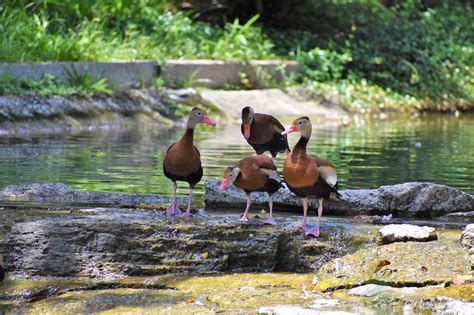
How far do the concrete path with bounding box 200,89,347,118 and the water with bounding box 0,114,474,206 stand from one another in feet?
2.87

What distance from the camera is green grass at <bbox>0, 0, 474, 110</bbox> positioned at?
18203mm

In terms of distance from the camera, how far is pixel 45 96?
53.0 feet

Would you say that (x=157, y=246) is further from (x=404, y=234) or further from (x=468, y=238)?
(x=468, y=238)

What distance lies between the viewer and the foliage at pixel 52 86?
1596 centimetres

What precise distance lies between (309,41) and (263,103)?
4458 millimetres

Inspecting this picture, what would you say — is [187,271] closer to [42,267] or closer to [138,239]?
[138,239]

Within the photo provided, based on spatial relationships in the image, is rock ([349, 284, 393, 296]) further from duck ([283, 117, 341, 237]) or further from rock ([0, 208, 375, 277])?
duck ([283, 117, 341, 237])

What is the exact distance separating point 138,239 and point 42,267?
641 millimetres

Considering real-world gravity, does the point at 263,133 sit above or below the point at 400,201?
above

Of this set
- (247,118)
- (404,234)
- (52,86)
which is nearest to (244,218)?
(404,234)

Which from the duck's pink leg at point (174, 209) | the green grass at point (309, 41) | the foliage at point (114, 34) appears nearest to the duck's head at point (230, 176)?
the duck's pink leg at point (174, 209)

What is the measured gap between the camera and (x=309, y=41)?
77.7 feet

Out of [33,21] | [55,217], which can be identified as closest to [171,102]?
[33,21]

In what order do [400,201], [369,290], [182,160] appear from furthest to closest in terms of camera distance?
[400,201]
[182,160]
[369,290]
